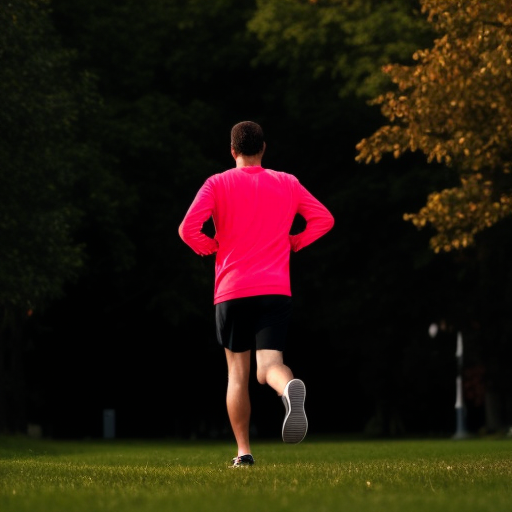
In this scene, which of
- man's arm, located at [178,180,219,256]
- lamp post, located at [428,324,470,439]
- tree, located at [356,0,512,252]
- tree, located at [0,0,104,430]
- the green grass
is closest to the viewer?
the green grass

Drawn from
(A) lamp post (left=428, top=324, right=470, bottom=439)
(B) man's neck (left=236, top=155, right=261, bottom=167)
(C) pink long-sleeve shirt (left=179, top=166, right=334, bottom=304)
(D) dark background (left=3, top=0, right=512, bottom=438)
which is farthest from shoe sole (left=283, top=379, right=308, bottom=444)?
(A) lamp post (left=428, top=324, right=470, bottom=439)

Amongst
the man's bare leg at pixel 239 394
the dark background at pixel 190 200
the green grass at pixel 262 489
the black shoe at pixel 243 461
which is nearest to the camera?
the green grass at pixel 262 489

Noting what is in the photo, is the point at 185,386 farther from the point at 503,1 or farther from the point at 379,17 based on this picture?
the point at 503,1

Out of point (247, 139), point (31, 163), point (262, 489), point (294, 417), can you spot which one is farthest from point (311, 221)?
point (31, 163)

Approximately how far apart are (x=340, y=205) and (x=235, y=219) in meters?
26.0

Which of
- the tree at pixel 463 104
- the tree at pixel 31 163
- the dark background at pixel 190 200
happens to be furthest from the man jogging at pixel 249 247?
the dark background at pixel 190 200

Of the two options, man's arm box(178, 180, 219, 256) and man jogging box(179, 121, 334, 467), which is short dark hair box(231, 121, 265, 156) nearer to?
man jogging box(179, 121, 334, 467)

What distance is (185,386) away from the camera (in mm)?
47812

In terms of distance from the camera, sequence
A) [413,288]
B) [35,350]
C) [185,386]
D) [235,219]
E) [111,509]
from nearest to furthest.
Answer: [111,509], [235,219], [413,288], [35,350], [185,386]

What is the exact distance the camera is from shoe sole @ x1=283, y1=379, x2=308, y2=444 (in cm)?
891

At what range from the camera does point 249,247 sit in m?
10.0

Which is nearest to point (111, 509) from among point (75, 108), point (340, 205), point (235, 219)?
point (235, 219)

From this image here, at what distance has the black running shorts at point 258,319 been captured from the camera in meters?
9.95

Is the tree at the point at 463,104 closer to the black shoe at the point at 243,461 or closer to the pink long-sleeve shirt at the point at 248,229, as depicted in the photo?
the pink long-sleeve shirt at the point at 248,229
